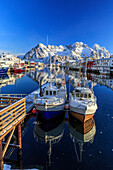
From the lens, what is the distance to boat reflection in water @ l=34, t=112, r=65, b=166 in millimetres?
12891

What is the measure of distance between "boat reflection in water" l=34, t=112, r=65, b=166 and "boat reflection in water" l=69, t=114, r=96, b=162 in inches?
62.0

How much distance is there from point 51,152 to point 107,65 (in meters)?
91.4

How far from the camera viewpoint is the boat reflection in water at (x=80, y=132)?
11856 mm

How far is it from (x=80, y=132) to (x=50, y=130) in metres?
4.24

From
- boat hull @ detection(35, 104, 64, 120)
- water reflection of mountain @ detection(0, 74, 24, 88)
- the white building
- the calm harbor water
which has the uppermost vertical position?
the white building

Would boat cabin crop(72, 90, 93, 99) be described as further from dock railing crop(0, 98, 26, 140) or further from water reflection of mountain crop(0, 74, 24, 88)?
water reflection of mountain crop(0, 74, 24, 88)

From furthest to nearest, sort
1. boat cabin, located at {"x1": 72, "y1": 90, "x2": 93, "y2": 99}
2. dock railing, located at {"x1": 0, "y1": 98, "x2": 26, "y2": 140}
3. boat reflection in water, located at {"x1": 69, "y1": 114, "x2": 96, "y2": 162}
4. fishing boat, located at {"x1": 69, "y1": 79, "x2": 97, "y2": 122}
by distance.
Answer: boat cabin, located at {"x1": 72, "y1": 90, "x2": 93, "y2": 99} < fishing boat, located at {"x1": 69, "y1": 79, "x2": 97, "y2": 122} < boat reflection in water, located at {"x1": 69, "y1": 114, "x2": 96, "y2": 162} < dock railing, located at {"x1": 0, "y1": 98, "x2": 26, "y2": 140}

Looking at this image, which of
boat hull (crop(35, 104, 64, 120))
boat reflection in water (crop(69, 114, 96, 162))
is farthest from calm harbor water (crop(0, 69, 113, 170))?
boat hull (crop(35, 104, 64, 120))

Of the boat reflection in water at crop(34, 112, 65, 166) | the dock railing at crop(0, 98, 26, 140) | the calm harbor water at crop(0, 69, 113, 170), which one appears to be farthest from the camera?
the boat reflection in water at crop(34, 112, 65, 166)

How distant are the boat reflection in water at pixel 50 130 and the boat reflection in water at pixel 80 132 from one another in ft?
5.17

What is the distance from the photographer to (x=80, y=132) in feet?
47.4

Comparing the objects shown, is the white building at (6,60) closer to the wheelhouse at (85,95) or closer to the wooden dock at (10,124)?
the wheelhouse at (85,95)

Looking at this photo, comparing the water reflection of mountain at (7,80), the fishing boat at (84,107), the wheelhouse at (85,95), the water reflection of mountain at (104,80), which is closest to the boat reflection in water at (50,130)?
the fishing boat at (84,107)

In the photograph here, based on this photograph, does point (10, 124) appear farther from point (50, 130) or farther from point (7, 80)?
point (7, 80)
